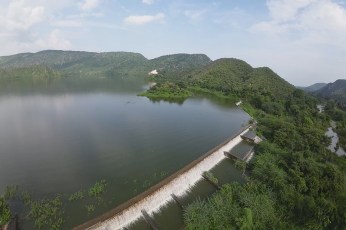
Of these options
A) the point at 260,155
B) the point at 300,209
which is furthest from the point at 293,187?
the point at 260,155

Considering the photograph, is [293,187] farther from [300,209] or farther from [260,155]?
[260,155]

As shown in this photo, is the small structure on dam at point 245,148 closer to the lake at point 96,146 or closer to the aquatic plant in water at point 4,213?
the lake at point 96,146

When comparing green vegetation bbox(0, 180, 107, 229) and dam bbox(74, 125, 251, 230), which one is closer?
dam bbox(74, 125, 251, 230)

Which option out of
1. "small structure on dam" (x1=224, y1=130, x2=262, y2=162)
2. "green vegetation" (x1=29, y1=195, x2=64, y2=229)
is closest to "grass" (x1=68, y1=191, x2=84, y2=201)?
"green vegetation" (x1=29, y1=195, x2=64, y2=229)

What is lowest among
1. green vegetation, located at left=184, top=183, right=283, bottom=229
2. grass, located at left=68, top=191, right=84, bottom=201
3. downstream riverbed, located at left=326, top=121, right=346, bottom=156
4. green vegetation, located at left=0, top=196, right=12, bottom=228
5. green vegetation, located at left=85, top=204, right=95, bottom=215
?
downstream riverbed, located at left=326, top=121, right=346, bottom=156

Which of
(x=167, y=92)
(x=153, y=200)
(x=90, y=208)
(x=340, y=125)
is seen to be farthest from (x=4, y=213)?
(x=167, y=92)

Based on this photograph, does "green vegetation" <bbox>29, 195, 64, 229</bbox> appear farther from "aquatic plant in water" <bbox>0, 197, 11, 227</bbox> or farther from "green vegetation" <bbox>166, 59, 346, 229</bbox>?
"green vegetation" <bbox>166, 59, 346, 229</bbox>

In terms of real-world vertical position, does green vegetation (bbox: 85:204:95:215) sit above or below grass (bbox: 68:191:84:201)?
below
